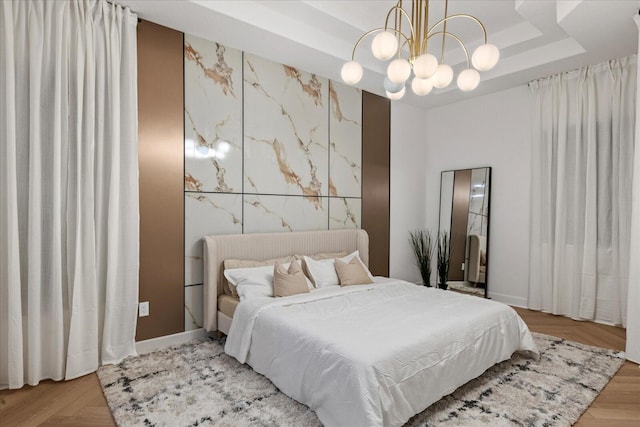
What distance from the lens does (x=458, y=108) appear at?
5129mm

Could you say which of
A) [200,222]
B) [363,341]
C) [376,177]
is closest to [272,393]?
[363,341]

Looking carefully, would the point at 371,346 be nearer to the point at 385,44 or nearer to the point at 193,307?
the point at 385,44

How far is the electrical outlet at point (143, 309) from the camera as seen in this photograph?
2990mm

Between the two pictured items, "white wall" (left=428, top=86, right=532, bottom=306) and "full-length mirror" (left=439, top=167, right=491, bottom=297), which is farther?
"full-length mirror" (left=439, top=167, right=491, bottom=297)

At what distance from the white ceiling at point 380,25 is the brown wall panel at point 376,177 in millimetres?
574

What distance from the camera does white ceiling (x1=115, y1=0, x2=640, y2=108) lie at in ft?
9.35

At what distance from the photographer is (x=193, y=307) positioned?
3.27 meters

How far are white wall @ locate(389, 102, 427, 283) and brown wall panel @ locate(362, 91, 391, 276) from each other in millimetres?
134

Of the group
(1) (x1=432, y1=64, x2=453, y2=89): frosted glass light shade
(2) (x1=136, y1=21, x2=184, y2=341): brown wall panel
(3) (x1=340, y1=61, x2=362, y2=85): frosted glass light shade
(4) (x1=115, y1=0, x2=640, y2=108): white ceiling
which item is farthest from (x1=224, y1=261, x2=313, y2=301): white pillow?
(4) (x1=115, y1=0, x2=640, y2=108): white ceiling

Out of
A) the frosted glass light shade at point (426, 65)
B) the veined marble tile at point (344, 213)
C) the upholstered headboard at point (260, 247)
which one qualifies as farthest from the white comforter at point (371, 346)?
the frosted glass light shade at point (426, 65)

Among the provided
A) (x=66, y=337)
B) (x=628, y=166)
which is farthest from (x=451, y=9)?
(x=66, y=337)

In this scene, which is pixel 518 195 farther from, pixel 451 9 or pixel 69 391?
pixel 69 391

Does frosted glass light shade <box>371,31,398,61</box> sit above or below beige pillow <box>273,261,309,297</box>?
above

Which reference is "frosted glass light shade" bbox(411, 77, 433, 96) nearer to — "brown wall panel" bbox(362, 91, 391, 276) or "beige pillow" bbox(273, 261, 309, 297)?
"beige pillow" bbox(273, 261, 309, 297)
